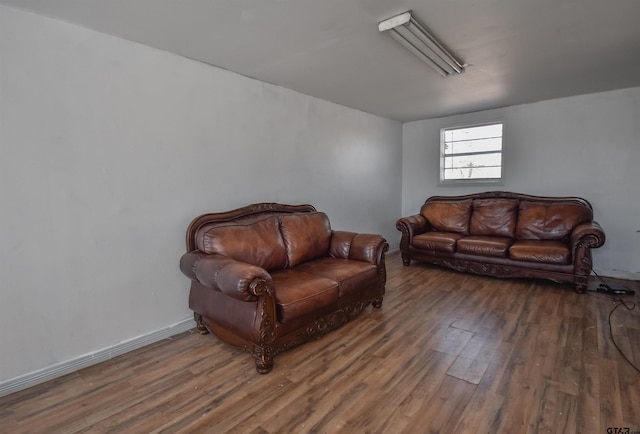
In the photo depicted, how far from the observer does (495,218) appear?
177 inches

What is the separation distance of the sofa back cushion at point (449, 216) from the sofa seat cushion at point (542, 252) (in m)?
0.91

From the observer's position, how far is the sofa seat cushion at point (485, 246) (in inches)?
153

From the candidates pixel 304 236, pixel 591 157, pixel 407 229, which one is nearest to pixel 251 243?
pixel 304 236

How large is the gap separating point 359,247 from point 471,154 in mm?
3306

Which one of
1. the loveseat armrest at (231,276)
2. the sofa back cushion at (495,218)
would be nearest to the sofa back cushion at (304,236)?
the loveseat armrest at (231,276)

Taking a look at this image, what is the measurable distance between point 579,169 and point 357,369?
4284 millimetres

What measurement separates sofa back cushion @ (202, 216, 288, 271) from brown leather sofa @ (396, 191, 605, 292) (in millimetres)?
2380

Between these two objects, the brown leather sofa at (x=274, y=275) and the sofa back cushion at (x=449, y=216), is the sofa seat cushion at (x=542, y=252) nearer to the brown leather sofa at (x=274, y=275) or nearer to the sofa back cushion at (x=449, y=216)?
the sofa back cushion at (x=449, y=216)

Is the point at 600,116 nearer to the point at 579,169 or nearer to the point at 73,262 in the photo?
the point at 579,169

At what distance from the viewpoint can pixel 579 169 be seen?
422cm

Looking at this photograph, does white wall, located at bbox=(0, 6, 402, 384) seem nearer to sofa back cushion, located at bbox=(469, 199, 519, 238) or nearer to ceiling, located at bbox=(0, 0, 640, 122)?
ceiling, located at bbox=(0, 0, 640, 122)

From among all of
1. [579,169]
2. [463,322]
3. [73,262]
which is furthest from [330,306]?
[579,169]

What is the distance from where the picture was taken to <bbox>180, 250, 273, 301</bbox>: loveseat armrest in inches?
77.2

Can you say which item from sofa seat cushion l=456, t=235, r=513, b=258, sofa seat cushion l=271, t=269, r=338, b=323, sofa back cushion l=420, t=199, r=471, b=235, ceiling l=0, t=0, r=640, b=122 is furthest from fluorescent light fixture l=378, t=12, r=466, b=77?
sofa back cushion l=420, t=199, r=471, b=235
